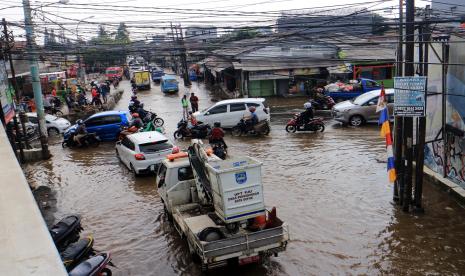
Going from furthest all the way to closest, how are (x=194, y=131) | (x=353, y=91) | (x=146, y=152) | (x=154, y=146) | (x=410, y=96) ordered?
(x=353, y=91) → (x=194, y=131) → (x=154, y=146) → (x=146, y=152) → (x=410, y=96)

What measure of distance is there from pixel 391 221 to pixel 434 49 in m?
4.34

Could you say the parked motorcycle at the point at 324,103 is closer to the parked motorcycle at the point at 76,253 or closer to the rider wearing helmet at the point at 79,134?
the rider wearing helmet at the point at 79,134

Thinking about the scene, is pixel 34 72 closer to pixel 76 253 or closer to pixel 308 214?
pixel 76 253

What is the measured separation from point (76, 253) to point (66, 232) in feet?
3.34

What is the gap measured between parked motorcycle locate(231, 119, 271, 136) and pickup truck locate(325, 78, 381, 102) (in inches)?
371

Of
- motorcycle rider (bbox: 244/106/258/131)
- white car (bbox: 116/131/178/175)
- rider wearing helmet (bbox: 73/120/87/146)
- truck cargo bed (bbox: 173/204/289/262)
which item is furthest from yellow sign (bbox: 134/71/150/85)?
truck cargo bed (bbox: 173/204/289/262)

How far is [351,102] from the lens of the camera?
22391mm

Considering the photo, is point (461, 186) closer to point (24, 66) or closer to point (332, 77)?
point (332, 77)

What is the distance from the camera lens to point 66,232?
899cm

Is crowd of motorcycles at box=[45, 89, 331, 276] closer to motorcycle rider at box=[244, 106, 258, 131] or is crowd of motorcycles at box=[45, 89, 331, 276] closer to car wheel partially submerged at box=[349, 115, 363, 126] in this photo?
motorcycle rider at box=[244, 106, 258, 131]

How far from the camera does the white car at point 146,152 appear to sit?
14570mm

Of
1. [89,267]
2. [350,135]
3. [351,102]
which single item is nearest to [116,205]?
[89,267]

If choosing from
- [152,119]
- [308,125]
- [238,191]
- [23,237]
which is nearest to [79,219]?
[238,191]

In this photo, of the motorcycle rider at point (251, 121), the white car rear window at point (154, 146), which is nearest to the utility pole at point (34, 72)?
the white car rear window at point (154, 146)
